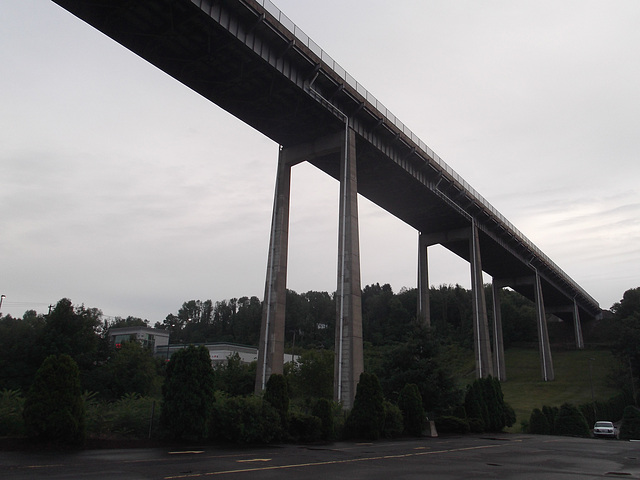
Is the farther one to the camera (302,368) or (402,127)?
(302,368)

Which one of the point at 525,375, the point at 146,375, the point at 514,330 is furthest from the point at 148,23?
the point at 514,330

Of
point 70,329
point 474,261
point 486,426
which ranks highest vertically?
point 474,261

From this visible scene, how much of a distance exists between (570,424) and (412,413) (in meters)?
20.5

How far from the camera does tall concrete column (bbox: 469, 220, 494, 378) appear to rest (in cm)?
5662

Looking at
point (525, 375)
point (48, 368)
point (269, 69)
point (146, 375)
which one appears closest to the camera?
point (48, 368)

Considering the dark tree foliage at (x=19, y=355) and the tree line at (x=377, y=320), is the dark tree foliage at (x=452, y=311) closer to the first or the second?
the tree line at (x=377, y=320)

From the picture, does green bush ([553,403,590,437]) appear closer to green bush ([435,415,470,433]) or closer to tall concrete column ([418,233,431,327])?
green bush ([435,415,470,433])

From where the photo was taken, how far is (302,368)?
190 ft

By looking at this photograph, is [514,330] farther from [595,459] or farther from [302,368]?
[595,459]

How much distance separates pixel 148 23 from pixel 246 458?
22.9 meters

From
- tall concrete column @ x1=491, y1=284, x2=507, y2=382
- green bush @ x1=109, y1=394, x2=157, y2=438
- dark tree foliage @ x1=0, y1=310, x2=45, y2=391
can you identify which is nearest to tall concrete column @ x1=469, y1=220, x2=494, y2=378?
tall concrete column @ x1=491, y1=284, x2=507, y2=382

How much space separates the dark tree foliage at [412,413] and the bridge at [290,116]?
15.7 ft

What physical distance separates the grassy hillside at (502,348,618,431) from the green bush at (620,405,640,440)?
8794 mm

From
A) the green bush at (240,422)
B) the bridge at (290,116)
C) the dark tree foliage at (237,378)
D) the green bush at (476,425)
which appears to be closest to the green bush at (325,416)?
→ the green bush at (240,422)
